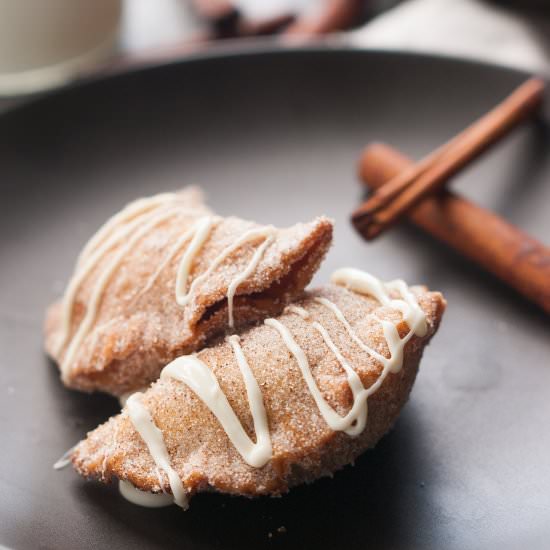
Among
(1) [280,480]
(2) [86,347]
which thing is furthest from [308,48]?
(1) [280,480]

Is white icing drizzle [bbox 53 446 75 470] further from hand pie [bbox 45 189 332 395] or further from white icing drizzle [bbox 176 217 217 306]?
white icing drizzle [bbox 176 217 217 306]

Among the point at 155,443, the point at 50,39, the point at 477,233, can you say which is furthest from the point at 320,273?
the point at 50,39

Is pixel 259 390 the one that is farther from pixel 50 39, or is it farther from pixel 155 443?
pixel 50 39

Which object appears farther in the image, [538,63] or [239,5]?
[239,5]

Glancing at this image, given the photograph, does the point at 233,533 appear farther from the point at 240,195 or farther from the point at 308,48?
the point at 308,48

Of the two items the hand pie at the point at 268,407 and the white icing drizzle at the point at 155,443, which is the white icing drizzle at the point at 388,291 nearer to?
the hand pie at the point at 268,407

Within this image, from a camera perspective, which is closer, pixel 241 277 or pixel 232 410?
pixel 232 410
